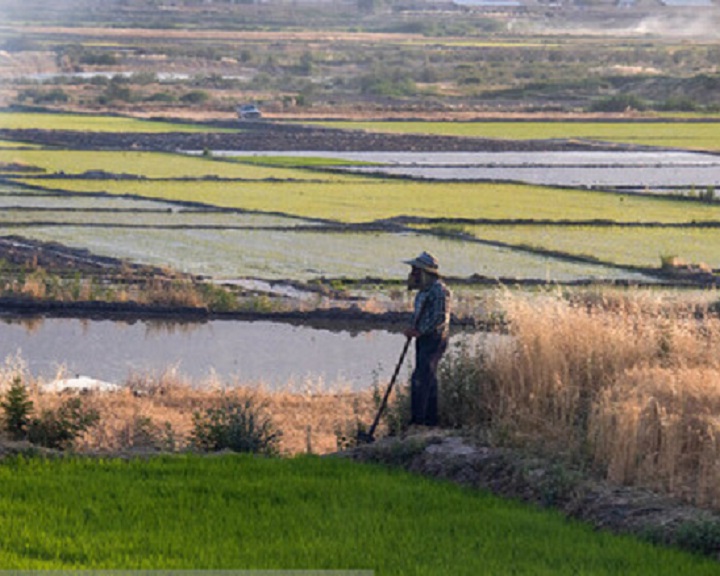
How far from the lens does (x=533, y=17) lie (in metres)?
151

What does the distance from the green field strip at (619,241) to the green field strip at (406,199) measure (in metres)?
1.34

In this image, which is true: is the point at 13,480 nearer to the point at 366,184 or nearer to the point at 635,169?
the point at 366,184

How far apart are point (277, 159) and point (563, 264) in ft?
57.8

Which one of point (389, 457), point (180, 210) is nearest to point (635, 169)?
point (180, 210)

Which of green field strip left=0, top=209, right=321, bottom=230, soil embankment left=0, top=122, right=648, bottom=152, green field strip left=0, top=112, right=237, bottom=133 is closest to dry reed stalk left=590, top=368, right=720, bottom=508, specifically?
green field strip left=0, top=209, right=321, bottom=230

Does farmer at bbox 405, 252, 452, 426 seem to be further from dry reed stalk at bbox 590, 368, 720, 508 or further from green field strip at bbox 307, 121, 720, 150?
green field strip at bbox 307, 121, 720, 150

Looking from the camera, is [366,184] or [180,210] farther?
[366,184]

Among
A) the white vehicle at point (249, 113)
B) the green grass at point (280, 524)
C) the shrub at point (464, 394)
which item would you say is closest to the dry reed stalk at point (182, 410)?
the shrub at point (464, 394)

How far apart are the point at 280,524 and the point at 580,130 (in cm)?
4564

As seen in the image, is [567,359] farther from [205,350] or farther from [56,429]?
[205,350]

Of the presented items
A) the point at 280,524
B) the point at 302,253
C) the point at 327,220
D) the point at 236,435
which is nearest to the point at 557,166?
the point at 327,220

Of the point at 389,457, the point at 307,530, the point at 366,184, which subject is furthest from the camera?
the point at 366,184

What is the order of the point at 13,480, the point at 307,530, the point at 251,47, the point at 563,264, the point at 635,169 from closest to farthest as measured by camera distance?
the point at 307,530
the point at 13,480
the point at 563,264
the point at 635,169
the point at 251,47

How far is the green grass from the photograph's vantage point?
26.5 feet
